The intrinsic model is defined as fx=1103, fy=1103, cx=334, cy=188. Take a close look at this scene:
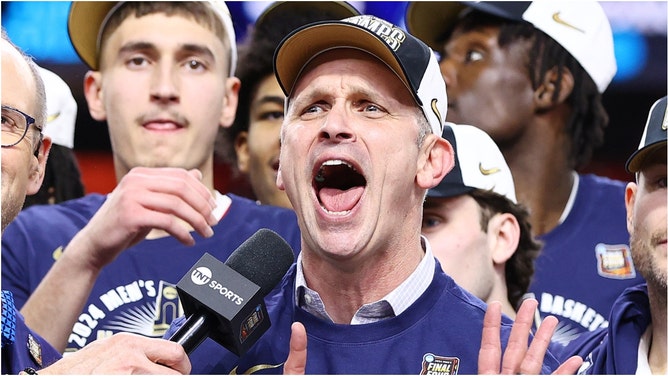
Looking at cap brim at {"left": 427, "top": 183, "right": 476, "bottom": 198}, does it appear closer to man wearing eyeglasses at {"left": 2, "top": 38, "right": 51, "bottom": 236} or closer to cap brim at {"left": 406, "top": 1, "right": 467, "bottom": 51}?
cap brim at {"left": 406, "top": 1, "right": 467, "bottom": 51}

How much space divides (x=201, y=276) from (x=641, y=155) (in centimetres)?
107

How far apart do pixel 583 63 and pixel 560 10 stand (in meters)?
0.17

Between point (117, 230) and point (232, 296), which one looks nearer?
point (232, 296)

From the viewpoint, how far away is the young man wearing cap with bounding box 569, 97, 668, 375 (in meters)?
2.35

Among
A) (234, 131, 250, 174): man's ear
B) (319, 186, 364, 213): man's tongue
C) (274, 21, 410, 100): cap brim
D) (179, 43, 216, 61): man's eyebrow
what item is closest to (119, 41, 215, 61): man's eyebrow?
(179, 43, 216, 61): man's eyebrow

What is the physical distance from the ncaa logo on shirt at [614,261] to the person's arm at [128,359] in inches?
61.6

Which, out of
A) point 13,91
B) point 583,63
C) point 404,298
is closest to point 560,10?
point 583,63

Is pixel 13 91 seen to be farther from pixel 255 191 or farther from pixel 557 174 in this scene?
pixel 557 174

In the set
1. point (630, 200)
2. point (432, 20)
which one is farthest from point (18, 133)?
point (432, 20)

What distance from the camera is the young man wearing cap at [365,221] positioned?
6.67 feet

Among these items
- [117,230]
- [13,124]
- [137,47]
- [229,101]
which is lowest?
[117,230]

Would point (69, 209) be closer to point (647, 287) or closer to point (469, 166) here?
point (469, 166)

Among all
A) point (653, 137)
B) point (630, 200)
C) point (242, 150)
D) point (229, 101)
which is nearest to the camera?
point (653, 137)

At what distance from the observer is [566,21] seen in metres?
3.11
